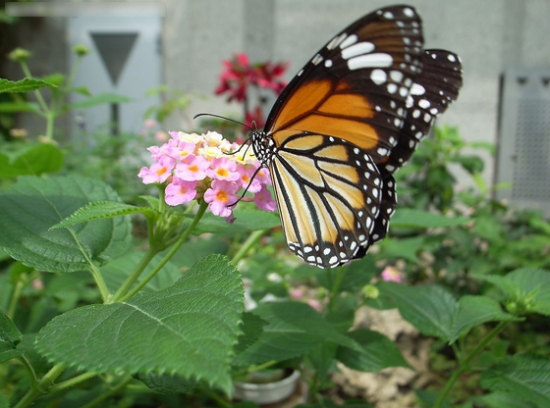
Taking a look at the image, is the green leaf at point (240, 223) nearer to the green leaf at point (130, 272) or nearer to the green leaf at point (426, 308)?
the green leaf at point (130, 272)

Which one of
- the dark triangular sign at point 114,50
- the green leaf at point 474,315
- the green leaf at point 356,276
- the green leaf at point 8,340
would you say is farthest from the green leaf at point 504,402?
the dark triangular sign at point 114,50

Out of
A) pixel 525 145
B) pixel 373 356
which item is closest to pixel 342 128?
pixel 373 356

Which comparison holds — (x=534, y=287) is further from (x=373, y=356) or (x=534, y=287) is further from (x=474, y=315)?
(x=373, y=356)

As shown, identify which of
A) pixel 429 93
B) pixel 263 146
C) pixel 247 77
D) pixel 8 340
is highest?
pixel 247 77

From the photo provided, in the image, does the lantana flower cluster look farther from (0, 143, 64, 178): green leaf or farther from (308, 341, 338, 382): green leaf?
(0, 143, 64, 178): green leaf

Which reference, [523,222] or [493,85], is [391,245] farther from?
[493,85]
